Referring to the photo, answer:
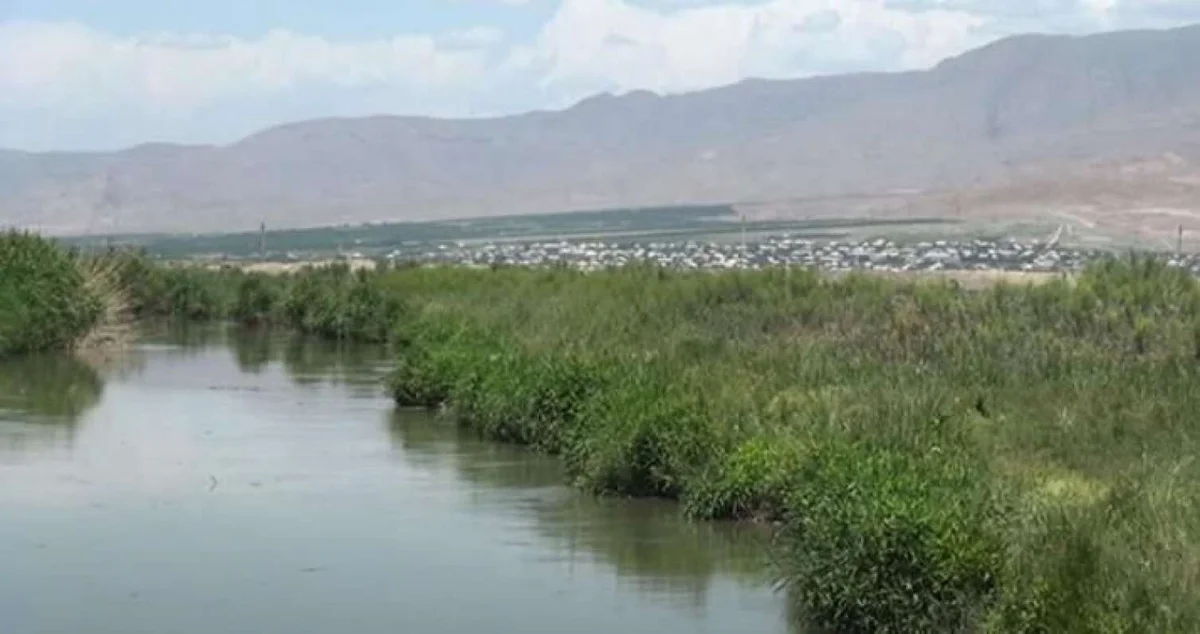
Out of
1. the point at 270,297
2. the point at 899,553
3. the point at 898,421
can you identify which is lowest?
the point at 270,297

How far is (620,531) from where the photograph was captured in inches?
807

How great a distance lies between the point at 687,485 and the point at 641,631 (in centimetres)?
447

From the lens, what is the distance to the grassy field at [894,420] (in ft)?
43.6

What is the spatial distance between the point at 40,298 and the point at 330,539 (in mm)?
25218

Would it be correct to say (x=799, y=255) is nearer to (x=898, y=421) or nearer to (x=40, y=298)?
(x=40, y=298)

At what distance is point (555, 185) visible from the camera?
160125 millimetres

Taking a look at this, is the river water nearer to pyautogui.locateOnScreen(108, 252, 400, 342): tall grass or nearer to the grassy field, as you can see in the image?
the grassy field

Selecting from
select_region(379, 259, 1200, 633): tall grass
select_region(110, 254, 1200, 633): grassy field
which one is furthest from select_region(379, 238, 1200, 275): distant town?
select_region(379, 259, 1200, 633): tall grass

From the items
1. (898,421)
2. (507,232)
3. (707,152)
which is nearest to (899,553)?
(898,421)

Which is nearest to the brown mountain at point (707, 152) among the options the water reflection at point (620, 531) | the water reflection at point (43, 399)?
the water reflection at point (43, 399)

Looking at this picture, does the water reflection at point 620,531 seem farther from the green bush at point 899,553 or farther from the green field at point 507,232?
the green field at point 507,232

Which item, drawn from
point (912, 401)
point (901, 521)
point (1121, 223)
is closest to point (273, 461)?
point (912, 401)

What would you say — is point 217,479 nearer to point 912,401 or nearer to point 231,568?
point 231,568

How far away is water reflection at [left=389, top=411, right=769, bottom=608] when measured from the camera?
18.5m
